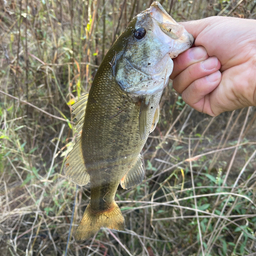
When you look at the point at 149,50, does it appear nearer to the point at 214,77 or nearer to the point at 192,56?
the point at 192,56

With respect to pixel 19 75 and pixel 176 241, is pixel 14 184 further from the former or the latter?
pixel 176 241

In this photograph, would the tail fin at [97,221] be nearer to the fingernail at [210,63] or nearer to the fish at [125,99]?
the fish at [125,99]

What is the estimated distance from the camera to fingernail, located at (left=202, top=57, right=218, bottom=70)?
39.9 inches

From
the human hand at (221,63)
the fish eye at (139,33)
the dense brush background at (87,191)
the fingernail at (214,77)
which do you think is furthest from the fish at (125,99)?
the dense brush background at (87,191)

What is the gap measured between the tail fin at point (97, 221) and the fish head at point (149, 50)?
2.93 feet

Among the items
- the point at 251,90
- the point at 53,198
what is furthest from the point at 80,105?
the point at 53,198

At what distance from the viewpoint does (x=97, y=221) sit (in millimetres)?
1343

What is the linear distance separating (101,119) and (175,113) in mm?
1632

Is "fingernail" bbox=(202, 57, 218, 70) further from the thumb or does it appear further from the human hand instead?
the thumb

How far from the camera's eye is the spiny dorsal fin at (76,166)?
46.0 inches

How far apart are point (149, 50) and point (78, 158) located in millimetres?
776

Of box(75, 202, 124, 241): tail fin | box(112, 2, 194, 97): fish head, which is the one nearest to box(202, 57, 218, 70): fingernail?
box(112, 2, 194, 97): fish head

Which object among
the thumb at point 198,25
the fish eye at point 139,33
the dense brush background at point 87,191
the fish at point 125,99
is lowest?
the dense brush background at point 87,191

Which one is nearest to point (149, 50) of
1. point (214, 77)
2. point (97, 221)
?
point (214, 77)
